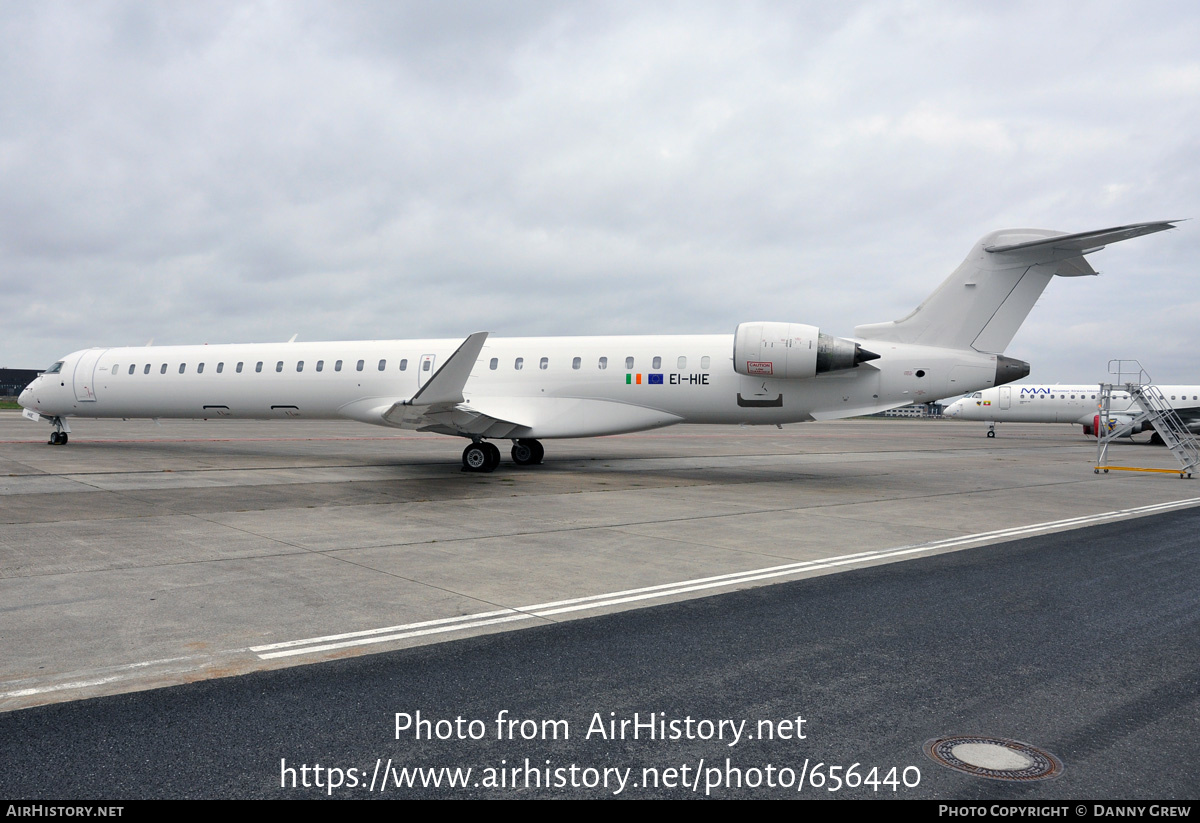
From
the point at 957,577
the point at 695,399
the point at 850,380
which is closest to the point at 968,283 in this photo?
the point at 850,380

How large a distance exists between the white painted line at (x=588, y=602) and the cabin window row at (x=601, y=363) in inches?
308

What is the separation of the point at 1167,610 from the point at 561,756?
5.51 meters

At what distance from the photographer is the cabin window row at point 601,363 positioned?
17.0 m

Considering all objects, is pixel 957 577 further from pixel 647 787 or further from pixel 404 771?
pixel 404 771

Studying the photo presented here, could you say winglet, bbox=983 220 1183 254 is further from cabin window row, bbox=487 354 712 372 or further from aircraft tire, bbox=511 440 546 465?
aircraft tire, bbox=511 440 546 465

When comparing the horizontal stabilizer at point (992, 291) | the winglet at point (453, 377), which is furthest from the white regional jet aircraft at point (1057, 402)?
the winglet at point (453, 377)

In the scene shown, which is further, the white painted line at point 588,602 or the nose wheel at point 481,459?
the nose wheel at point 481,459

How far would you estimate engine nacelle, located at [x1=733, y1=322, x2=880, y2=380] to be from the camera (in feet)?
51.1

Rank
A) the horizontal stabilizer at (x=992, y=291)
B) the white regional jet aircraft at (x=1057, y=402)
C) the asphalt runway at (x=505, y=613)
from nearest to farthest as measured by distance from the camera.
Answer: the asphalt runway at (x=505, y=613), the horizontal stabilizer at (x=992, y=291), the white regional jet aircraft at (x=1057, y=402)

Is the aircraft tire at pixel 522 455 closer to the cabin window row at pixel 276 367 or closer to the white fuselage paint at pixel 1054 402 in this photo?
the cabin window row at pixel 276 367

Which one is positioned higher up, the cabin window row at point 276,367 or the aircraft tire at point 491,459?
the cabin window row at point 276,367

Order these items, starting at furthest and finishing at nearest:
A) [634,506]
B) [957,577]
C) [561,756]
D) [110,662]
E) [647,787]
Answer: [634,506]
[957,577]
[110,662]
[561,756]
[647,787]

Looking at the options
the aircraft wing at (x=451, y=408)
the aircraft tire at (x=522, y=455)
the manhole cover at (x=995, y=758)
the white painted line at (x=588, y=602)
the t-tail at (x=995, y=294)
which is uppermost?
the t-tail at (x=995, y=294)

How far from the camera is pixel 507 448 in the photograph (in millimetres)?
24438
